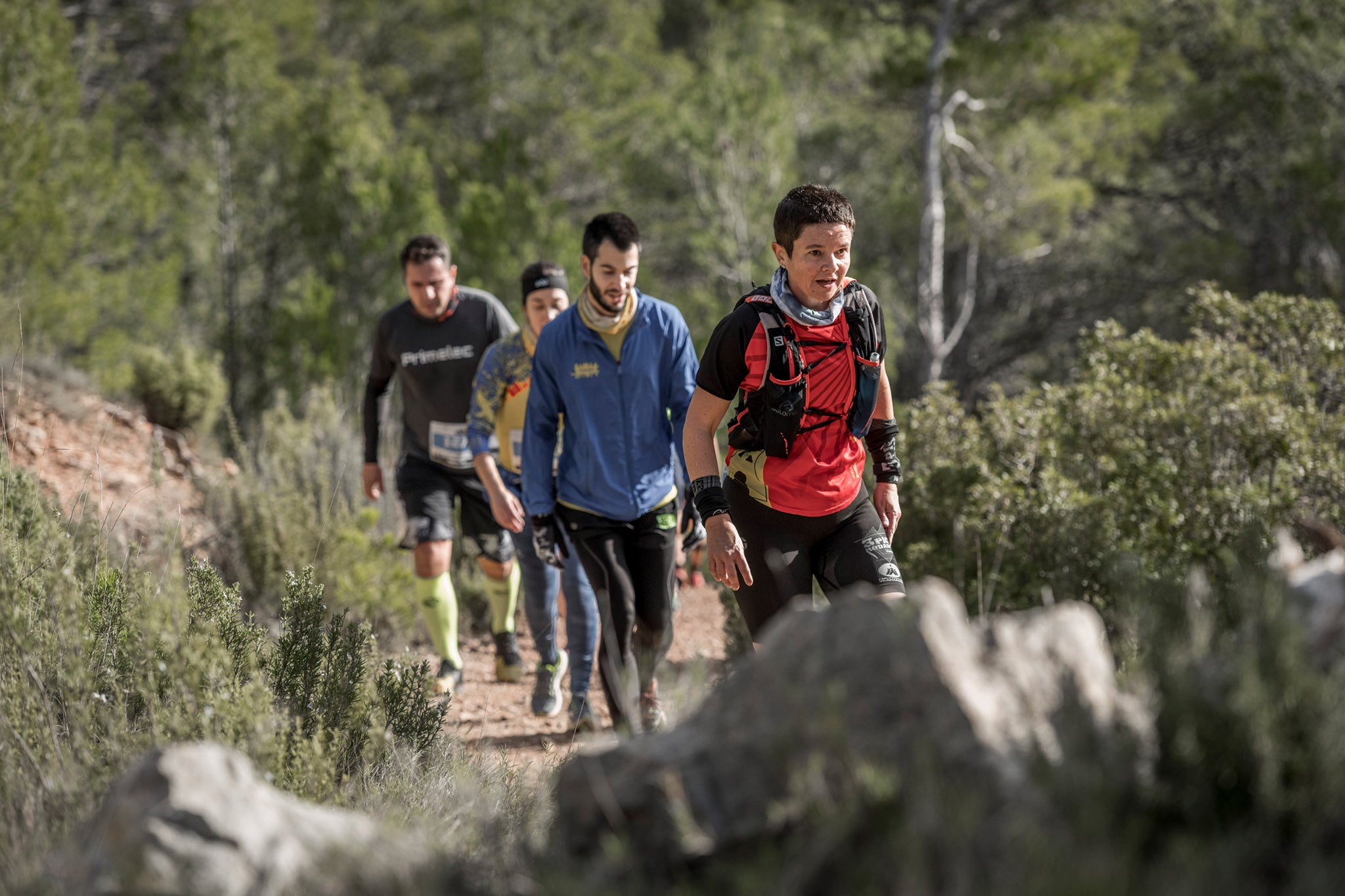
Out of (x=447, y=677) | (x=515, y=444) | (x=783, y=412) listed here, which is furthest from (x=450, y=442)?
(x=783, y=412)

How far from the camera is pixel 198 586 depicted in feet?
10.5

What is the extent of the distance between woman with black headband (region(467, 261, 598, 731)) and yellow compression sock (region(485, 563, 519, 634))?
0.30 meters

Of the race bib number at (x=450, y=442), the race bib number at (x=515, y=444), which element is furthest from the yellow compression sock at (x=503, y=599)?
the race bib number at (x=515, y=444)

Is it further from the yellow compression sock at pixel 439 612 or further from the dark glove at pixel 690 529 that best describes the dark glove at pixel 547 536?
the yellow compression sock at pixel 439 612

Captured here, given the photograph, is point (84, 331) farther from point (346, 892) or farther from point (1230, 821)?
point (1230, 821)

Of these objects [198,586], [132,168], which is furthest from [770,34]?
[198,586]

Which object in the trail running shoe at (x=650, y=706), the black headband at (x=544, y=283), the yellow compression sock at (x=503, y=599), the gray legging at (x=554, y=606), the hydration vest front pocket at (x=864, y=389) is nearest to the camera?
the hydration vest front pocket at (x=864, y=389)

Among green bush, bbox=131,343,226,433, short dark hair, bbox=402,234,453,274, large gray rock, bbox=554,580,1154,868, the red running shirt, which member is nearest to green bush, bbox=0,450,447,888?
large gray rock, bbox=554,580,1154,868

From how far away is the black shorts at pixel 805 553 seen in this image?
3.22 meters

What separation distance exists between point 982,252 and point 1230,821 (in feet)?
51.3

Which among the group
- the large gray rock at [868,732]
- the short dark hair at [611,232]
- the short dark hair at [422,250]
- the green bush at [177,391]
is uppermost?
the green bush at [177,391]

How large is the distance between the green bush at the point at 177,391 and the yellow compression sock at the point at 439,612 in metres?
6.80

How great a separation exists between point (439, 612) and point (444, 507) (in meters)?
0.50

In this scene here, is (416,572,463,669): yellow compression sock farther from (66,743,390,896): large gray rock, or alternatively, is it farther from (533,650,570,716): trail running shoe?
(66,743,390,896): large gray rock
